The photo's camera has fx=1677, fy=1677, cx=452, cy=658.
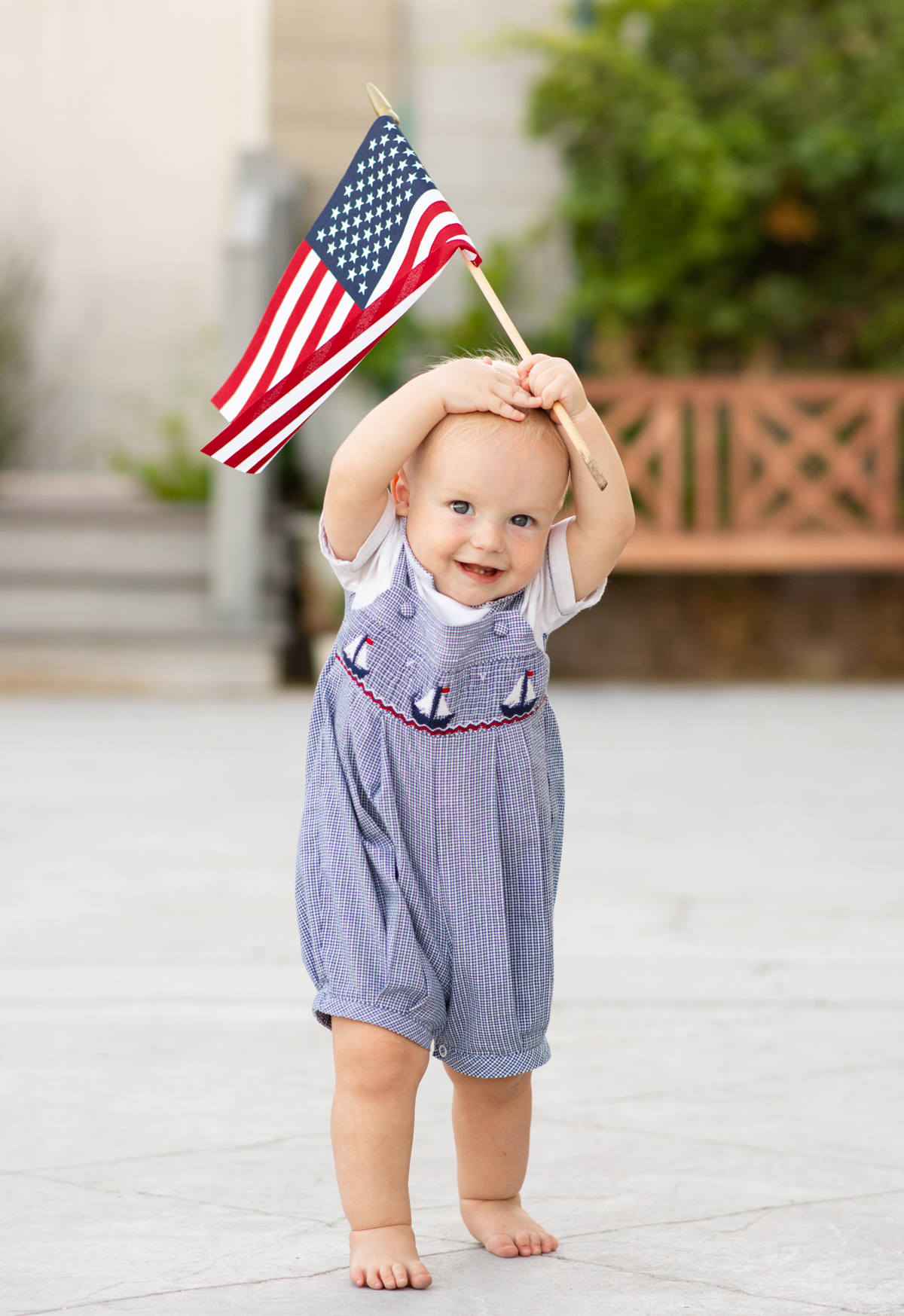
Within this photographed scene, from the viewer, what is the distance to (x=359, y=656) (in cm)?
224

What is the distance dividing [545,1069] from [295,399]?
133cm

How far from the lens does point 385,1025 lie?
6.96 feet

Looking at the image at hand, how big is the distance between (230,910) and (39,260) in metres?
6.80

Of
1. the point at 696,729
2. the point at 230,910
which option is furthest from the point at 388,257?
the point at 696,729

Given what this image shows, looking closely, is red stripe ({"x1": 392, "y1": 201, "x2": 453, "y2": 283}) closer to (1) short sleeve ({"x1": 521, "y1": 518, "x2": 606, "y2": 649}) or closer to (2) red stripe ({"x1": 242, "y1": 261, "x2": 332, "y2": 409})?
(2) red stripe ({"x1": 242, "y1": 261, "x2": 332, "y2": 409})

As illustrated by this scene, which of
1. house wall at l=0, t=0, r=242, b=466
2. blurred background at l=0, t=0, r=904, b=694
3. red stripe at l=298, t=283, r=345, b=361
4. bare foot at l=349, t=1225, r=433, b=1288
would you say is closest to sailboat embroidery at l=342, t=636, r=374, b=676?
red stripe at l=298, t=283, r=345, b=361

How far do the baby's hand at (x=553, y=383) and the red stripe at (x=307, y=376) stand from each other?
326mm

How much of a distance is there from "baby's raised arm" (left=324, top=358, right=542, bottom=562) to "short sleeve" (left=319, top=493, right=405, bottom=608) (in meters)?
0.08

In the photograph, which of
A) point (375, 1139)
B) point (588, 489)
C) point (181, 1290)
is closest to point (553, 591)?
point (588, 489)

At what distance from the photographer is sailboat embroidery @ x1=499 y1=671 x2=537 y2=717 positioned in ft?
7.34

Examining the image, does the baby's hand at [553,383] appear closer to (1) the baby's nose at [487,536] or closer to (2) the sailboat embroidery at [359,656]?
(1) the baby's nose at [487,536]

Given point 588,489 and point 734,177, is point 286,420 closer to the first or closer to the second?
point 588,489

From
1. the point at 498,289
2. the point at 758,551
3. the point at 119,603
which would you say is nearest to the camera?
the point at 758,551

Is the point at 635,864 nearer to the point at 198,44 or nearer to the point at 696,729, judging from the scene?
the point at 696,729
